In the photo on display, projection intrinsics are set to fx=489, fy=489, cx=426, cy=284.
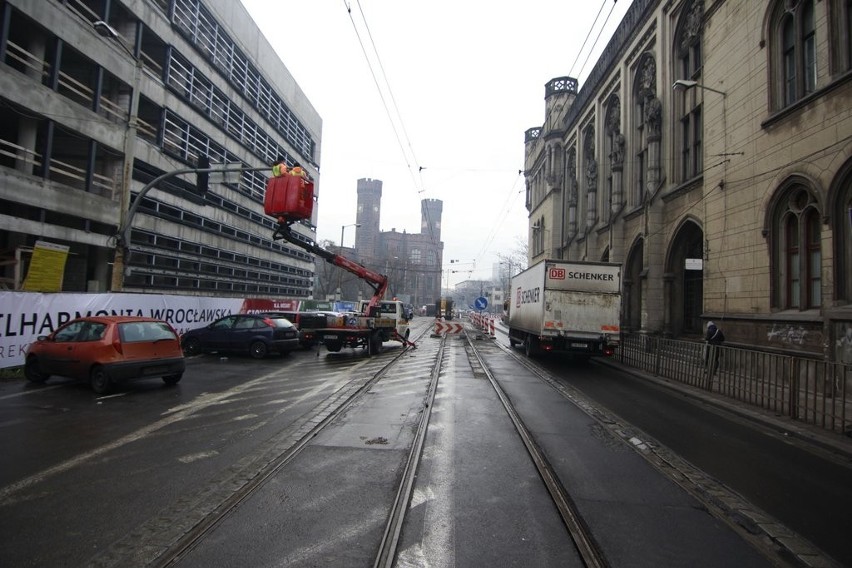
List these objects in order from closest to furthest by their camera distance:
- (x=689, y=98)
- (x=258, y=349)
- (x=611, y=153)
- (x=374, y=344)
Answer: (x=258, y=349) → (x=374, y=344) → (x=689, y=98) → (x=611, y=153)

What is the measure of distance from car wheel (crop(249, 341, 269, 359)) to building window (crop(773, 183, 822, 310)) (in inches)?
588

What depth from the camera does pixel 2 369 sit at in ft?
35.3

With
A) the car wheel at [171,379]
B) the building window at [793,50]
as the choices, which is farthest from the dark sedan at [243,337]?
the building window at [793,50]

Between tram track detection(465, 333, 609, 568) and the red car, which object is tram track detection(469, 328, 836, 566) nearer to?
tram track detection(465, 333, 609, 568)

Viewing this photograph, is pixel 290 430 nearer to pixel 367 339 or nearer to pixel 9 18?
pixel 367 339

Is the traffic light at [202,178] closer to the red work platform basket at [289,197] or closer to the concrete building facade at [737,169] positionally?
the red work platform basket at [289,197]

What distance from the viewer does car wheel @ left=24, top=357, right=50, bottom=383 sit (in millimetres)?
9820

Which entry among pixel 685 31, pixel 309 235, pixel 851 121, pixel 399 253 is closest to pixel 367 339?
pixel 851 121

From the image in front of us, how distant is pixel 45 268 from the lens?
1368 centimetres

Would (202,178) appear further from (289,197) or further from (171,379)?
(171,379)

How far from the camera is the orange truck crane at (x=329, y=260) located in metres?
15.2

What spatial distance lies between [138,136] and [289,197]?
39.7ft

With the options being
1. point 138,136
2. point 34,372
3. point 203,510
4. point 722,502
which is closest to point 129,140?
point 138,136

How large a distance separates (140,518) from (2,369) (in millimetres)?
9868
